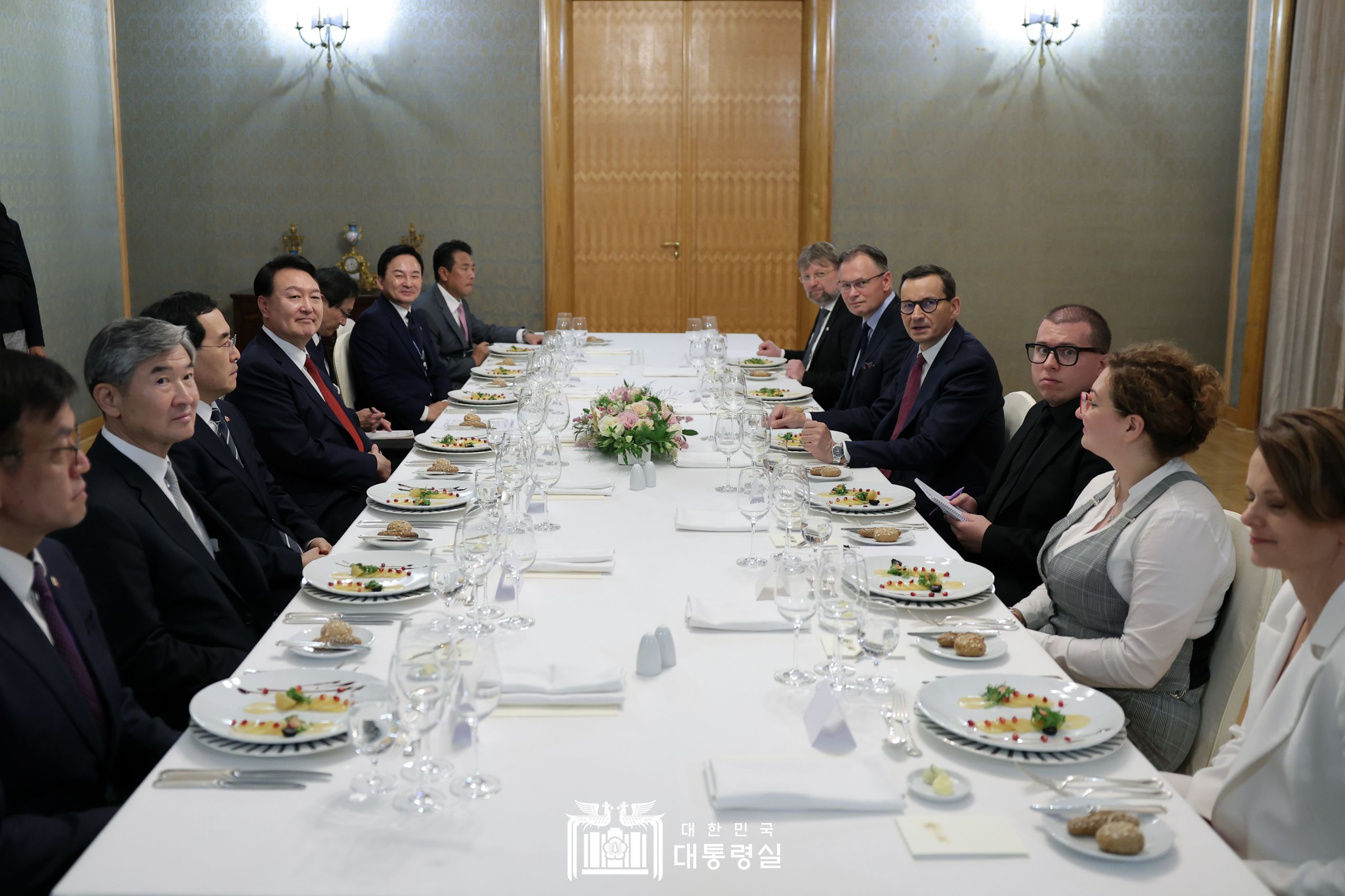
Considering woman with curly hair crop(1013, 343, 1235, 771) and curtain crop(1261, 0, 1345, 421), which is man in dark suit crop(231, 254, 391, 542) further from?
curtain crop(1261, 0, 1345, 421)

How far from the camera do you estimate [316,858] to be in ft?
4.71

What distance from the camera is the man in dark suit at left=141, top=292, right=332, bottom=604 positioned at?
10.3 feet

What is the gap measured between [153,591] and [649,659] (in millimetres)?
1174

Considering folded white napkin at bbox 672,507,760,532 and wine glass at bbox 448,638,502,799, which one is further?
folded white napkin at bbox 672,507,760,532

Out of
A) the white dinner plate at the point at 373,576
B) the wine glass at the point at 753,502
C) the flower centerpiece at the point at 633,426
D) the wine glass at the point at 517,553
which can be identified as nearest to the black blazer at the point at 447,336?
the flower centerpiece at the point at 633,426

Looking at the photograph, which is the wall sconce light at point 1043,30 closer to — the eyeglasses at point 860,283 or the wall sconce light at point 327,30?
the eyeglasses at point 860,283

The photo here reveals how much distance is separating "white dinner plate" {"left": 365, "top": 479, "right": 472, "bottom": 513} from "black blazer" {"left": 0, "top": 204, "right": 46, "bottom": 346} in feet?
10.7

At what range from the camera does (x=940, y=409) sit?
4113mm

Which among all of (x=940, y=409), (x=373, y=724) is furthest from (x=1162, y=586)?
(x=940, y=409)

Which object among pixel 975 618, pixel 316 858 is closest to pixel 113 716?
pixel 316 858

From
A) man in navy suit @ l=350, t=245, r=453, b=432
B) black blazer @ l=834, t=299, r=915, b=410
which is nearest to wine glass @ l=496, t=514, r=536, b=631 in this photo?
black blazer @ l=834, t=299, r=915, b=410

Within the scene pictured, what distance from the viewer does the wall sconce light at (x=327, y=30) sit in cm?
830

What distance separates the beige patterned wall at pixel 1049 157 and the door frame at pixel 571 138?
10cm

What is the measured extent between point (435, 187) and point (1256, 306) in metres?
5.75
